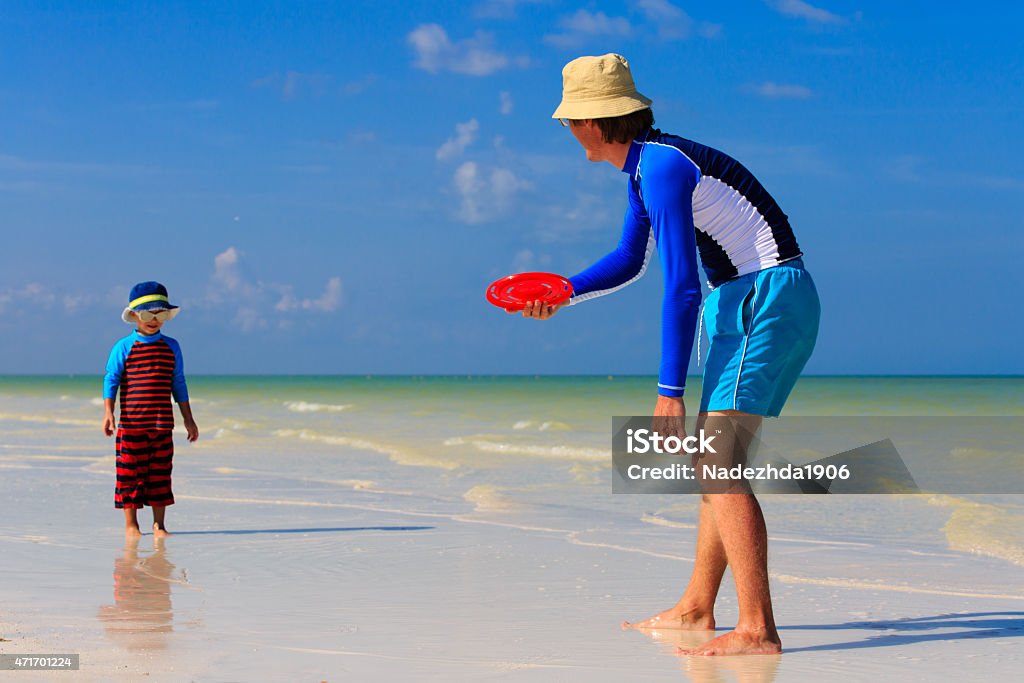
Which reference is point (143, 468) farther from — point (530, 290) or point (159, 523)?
point (530, 290)

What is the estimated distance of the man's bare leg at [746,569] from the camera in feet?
12.1

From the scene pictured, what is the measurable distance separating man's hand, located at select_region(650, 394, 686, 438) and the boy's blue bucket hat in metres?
4.74

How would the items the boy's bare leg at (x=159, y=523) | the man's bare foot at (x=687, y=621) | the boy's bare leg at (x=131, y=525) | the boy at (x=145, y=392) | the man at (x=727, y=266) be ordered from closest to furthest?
the man at (x=727, y=266)
the man's bare foot at (x=687, y=621)
the boy's bare leg at (x=131, y=525)
the boy's bare leg at (x=159, y=523)
the boy at (x=145, y=392)

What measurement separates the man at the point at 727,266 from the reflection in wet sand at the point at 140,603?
191 cm

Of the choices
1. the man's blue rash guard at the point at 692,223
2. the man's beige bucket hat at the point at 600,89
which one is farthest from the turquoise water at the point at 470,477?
the man's beige bucket hat at the point at 600,89

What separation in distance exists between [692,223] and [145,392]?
4836 mm

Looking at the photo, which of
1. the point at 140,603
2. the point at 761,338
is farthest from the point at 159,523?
the point at 761,338

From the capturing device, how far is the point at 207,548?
6465 mm

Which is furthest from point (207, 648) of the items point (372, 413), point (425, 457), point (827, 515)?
point (372, 413)

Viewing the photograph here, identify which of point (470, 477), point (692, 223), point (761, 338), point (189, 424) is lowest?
point (470, 477)

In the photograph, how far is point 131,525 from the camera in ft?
23.1

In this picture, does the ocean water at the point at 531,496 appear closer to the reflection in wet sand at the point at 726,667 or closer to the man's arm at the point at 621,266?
the reflection in wet sand at the point at 726,667

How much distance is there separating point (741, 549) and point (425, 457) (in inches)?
432

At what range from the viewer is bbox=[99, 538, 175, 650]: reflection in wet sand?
4.10 meters
